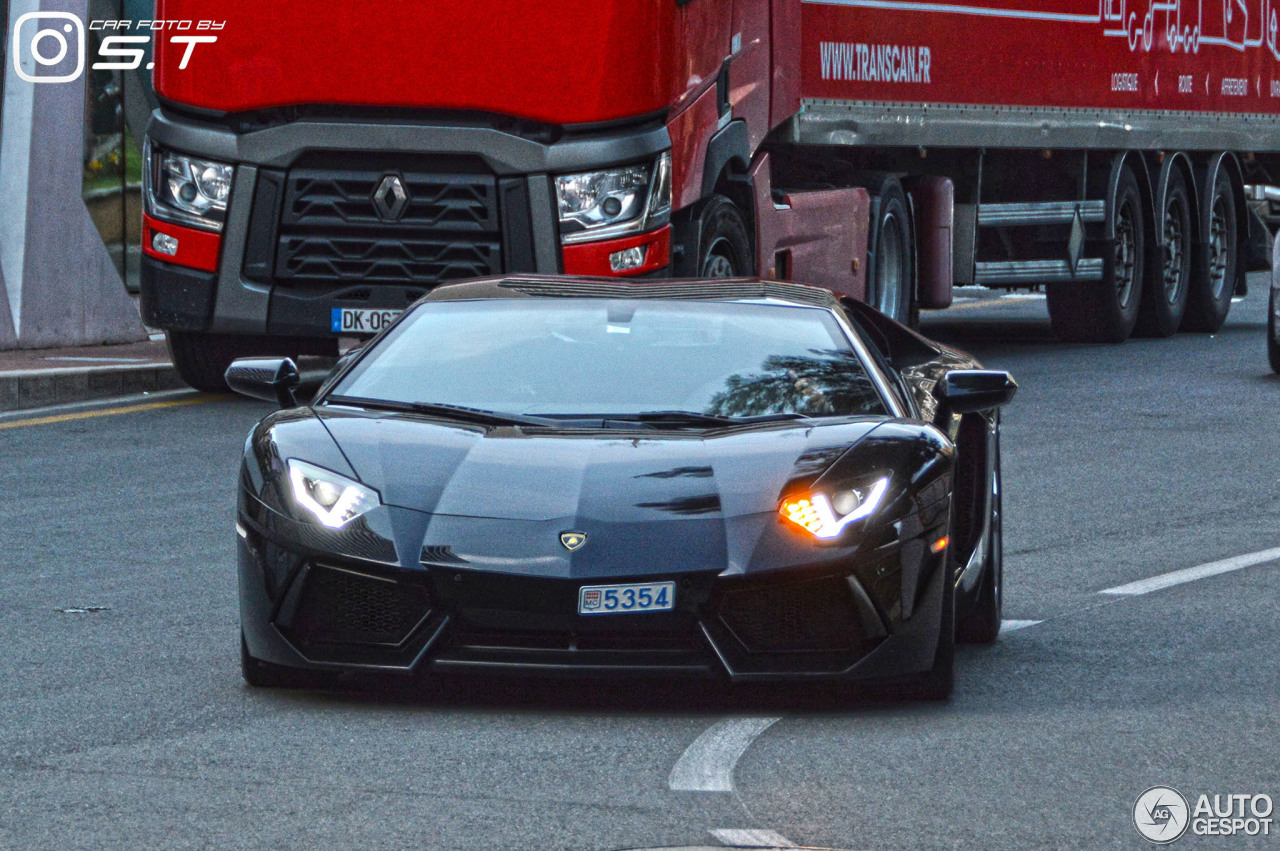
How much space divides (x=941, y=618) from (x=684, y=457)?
77 centimetres

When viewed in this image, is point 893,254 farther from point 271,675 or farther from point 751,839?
point 751,839

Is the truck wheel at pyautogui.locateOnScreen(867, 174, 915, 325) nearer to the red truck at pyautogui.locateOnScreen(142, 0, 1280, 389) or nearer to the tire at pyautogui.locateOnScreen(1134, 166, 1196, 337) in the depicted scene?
the red truck at pyautogui.locateOnScreen(142, 0, 1280, 389)

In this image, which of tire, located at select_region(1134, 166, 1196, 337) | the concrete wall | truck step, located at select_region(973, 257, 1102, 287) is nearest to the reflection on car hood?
the concrete wall

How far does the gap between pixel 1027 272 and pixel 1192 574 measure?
37.1ft

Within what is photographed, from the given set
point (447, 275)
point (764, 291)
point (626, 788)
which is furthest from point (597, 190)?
point (626, 788)

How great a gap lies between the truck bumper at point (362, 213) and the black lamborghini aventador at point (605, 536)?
6444 millimetres

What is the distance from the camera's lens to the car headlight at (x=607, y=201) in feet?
43.4

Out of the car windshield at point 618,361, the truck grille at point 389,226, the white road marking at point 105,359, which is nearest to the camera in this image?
the car windshield at point 618,361

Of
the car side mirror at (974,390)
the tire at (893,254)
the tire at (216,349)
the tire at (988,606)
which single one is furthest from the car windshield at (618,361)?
the tire at (893,254)

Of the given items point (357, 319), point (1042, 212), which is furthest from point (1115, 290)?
point (357, 319)

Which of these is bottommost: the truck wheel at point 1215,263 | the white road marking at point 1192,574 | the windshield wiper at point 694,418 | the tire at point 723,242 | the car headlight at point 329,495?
the truck wheel at point 1215,263

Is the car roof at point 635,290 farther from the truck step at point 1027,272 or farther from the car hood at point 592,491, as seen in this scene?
the truck step at point 1027,272

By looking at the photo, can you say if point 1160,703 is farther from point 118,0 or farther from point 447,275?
point 118,0

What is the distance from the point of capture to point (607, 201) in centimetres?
1325
